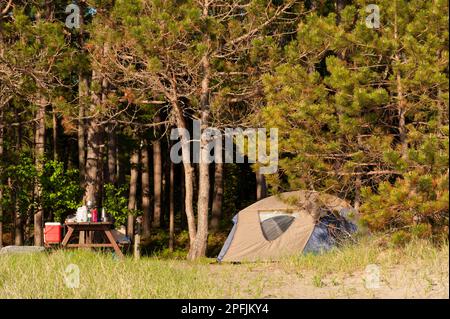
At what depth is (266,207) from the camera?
55.3ft

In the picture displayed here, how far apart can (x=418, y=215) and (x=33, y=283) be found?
6171 millimetres

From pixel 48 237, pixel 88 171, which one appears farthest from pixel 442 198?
pixel 88 171

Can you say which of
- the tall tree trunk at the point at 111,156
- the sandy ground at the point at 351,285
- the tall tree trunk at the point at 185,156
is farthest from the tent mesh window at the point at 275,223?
the tall tree trunk at the point at 111,156

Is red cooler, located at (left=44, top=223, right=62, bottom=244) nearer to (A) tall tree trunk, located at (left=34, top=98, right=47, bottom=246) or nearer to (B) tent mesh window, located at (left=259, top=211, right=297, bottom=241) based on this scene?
(A) tall tree trunk, located at (left=34, top=98, right=47, bottom=246)

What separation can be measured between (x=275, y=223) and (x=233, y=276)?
5392 mm

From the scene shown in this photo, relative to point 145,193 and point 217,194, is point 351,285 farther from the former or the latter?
point 145,193

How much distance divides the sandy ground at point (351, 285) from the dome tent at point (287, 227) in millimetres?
4659

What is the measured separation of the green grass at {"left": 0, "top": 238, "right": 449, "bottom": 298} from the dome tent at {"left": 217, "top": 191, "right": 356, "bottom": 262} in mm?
2588

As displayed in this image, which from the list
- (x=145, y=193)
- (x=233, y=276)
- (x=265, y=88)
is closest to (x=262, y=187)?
(x=145, y=193)

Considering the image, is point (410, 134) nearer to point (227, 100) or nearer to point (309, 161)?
point (309, 161)

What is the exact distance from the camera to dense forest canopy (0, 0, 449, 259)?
12.5m

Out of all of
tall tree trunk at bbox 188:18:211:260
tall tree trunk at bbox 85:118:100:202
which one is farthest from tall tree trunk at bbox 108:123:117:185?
tall tree trunk at bbox 188:18:211:260

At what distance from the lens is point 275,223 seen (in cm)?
1680

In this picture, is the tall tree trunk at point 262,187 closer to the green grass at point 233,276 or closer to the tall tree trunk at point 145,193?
the tall tree trunk at point 145,193
